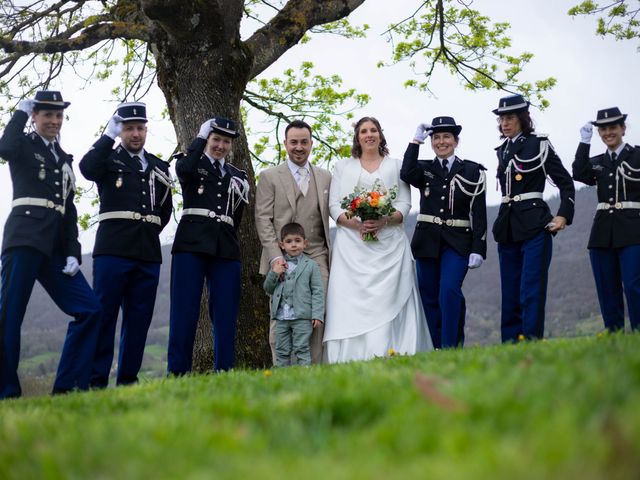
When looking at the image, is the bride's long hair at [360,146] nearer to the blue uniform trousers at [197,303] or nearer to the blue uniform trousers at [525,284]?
the blue uniform trousers at [525,284]

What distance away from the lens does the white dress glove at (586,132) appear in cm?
786

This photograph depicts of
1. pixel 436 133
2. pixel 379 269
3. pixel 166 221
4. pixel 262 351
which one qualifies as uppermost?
pixel 436 133

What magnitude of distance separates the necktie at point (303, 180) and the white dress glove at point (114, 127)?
1.92 m

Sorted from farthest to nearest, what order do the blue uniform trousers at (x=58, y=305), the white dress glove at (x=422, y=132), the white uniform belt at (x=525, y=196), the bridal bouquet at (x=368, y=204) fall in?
the white dress glove at (x=422, y=132)
the white uniform belt at (x=525, y=196)
the bridal bouquet at (x=368, y=204)
the blue uniform trousers at (x=58, y=305)

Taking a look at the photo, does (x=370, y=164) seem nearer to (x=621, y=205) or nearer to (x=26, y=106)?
(x=621, y=205)

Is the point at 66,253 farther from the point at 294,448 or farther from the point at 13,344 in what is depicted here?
the point at 294,448

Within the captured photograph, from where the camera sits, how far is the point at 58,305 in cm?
628

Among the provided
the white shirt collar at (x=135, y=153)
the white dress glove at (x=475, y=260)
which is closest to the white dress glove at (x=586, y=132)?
the white dress glove at (x=475, y=260)

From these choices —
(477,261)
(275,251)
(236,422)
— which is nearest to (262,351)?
(275,251)

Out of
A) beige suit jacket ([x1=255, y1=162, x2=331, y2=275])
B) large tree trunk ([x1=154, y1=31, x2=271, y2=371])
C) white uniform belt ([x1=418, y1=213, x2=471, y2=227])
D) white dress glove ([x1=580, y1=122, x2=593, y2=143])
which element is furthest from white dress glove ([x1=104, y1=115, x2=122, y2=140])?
white dress glove ([x1=580, y1=122, x2=593, y2=143])

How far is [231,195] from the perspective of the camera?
7.41 metres

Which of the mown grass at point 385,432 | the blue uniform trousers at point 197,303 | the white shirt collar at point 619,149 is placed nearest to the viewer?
the mown grass at point 385,432

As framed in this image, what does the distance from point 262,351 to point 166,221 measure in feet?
8.75

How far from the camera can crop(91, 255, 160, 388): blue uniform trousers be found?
6.76m
